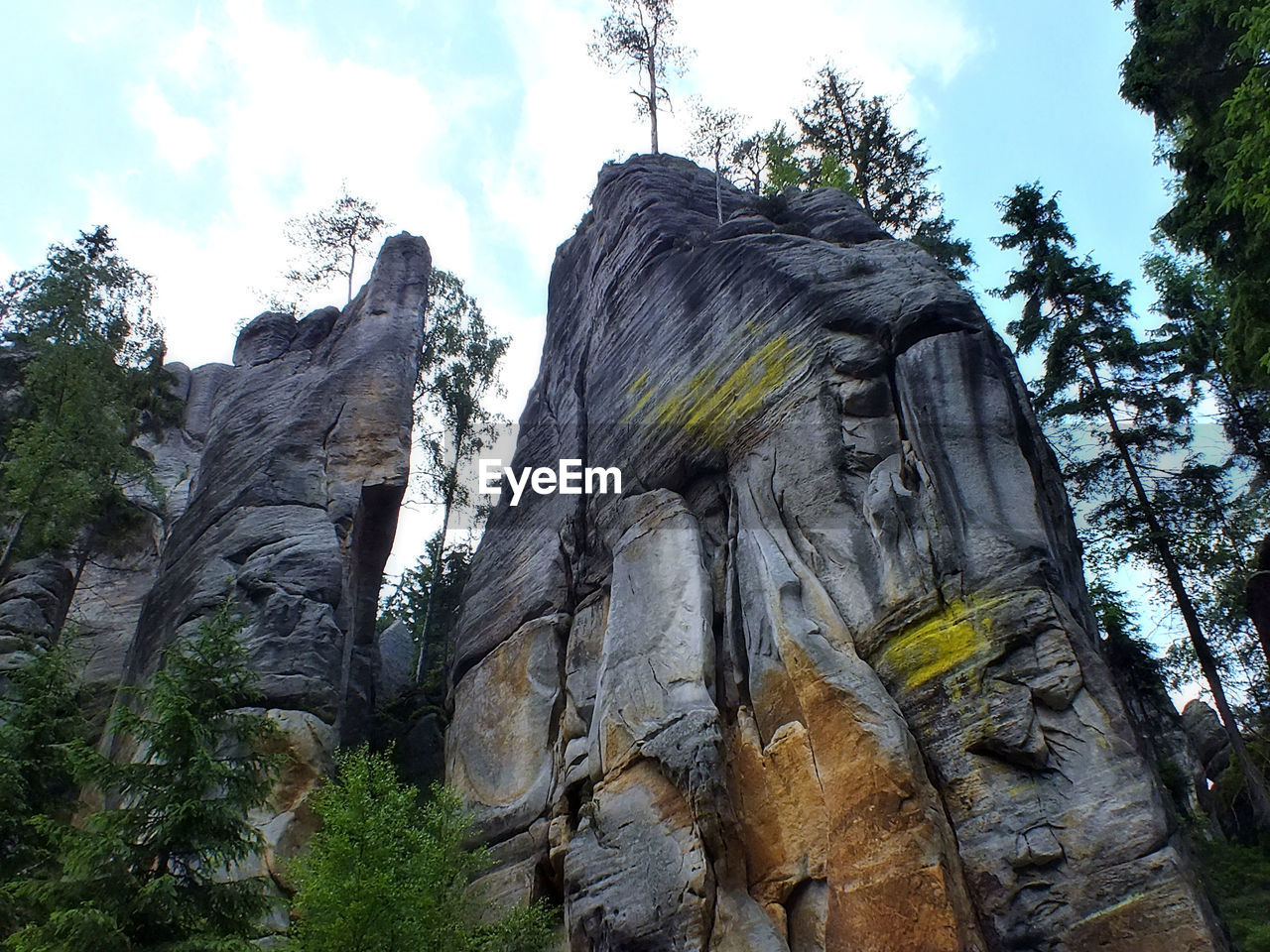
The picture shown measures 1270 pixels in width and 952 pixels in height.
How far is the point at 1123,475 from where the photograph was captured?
20.0 metres

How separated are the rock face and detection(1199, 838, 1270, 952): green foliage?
4742mm

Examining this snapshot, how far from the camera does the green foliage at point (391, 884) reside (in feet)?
35.0

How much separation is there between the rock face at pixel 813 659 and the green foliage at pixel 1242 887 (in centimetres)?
474

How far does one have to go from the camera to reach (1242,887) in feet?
48.8

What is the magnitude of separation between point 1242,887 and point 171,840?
15.3 metres

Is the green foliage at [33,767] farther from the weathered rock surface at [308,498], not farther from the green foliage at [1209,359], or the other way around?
the green foliage at [1209,359]

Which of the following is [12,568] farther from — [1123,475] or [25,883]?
[1123,475]

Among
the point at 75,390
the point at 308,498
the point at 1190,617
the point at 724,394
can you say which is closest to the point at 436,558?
the point at 308,498

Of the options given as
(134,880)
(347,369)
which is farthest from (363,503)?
(134,880)

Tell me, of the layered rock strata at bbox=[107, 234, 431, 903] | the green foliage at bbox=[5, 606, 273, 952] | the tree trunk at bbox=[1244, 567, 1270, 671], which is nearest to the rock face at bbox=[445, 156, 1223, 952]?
the layered rock strata at bbox=[107, 234, 431, 903]

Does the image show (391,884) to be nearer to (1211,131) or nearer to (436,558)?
(1211,131)

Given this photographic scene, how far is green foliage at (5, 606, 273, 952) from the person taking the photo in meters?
9.34

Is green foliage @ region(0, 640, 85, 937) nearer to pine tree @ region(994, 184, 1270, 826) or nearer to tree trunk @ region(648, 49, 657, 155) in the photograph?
pine tree @ region(994, 184, 1270, 826)

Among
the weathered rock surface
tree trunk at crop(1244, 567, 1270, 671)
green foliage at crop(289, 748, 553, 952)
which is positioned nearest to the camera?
green foliage at crop(289, 748, 553, 952)
